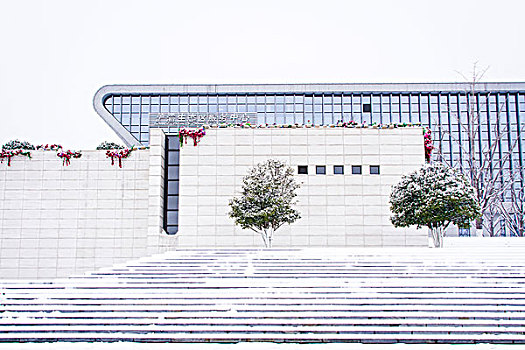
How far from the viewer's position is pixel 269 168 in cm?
2688

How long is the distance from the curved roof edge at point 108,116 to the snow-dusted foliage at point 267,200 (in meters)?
43.6

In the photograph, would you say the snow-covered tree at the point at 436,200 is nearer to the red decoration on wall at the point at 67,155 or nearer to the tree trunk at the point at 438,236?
the tree trunk at the point at 438,236

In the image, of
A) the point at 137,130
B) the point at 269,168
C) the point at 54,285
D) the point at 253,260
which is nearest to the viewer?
the point at 54,285

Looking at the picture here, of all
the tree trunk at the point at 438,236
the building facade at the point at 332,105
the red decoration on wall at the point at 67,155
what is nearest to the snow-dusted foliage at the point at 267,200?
the tree trunk at the point at 438,236

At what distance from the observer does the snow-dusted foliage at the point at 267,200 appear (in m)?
26.0

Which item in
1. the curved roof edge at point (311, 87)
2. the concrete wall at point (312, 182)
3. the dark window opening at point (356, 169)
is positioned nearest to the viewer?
the concrete wall at point (312, 182)

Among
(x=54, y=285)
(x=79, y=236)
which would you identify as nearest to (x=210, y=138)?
(x=79, y=236)

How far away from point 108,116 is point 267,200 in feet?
157

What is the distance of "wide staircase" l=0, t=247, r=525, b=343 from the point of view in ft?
41.8

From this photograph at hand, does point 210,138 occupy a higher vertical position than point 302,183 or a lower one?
higher

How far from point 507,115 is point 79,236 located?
201ft

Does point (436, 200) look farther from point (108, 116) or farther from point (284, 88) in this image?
point (108, 116)

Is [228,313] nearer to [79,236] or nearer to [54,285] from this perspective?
[54,285]

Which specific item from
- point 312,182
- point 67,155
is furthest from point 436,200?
point 67,155
